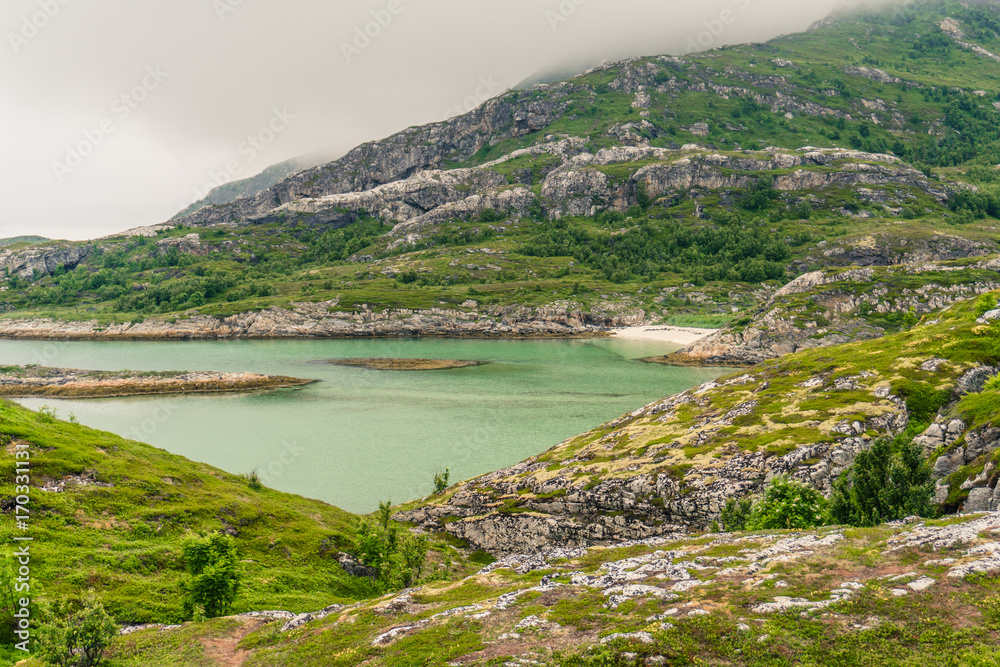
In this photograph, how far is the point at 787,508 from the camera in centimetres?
2806

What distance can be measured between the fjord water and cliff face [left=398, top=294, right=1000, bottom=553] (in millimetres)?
14157

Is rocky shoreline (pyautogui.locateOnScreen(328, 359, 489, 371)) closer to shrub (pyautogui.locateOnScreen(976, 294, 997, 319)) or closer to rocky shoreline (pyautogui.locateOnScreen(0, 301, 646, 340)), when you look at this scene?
rocky shoreline (pyautogui.locateOnScreen(0, 301, 646, 340))

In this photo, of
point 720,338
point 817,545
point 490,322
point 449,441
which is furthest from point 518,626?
point 490,322

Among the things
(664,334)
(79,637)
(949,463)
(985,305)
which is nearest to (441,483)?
(79,637)

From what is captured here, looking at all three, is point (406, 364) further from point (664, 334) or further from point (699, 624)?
point (699, 624)

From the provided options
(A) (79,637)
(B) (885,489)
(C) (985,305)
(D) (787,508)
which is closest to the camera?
(A) (79,637)

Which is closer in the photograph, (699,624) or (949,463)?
(699,624)

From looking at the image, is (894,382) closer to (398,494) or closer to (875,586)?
(875,586)

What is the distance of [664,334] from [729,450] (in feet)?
472

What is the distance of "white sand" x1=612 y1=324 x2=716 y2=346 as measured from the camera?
167250 millimetres

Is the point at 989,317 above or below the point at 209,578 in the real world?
above

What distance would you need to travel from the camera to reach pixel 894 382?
4056 centimetres

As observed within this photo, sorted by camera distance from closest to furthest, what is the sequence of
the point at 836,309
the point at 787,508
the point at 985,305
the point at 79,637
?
the point at 79,637 < the point at 787,508 < the point at 985,305 < the point at 836,309

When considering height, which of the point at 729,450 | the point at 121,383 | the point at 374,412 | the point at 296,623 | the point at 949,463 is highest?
the point at 121,383
